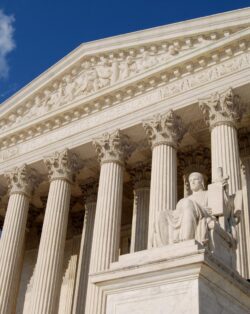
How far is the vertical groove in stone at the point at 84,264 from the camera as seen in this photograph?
27.8 m

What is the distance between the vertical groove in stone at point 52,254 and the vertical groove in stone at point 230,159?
28.4 ft

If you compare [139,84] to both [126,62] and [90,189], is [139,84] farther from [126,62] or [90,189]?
[90,189]

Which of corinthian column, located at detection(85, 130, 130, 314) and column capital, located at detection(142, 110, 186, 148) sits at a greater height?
column capital, located at detection(142, 110, 186, 148)

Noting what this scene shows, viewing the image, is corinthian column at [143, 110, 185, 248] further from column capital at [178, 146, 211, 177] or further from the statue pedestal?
the statue pedestal

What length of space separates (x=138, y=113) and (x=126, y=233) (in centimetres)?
912

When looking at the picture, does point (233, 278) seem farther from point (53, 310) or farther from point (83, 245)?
point (83, 245)

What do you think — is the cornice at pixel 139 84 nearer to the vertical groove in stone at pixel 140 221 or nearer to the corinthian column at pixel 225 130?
the corinthian column at pixel 225 130

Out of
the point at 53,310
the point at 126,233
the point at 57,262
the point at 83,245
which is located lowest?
the point at 53,310

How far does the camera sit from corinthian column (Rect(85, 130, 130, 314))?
22.2m

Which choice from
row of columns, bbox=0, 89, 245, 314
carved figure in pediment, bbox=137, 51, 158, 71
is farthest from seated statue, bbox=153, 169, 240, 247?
carved figure in pediment, bbox=137, 51, 158, 71

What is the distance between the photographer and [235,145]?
22062mm

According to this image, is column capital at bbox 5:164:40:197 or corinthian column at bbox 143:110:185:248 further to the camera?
column capital at bbox 5:164:40:197

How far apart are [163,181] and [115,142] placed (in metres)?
4.11

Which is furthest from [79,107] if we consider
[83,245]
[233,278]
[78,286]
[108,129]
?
[233,278]
